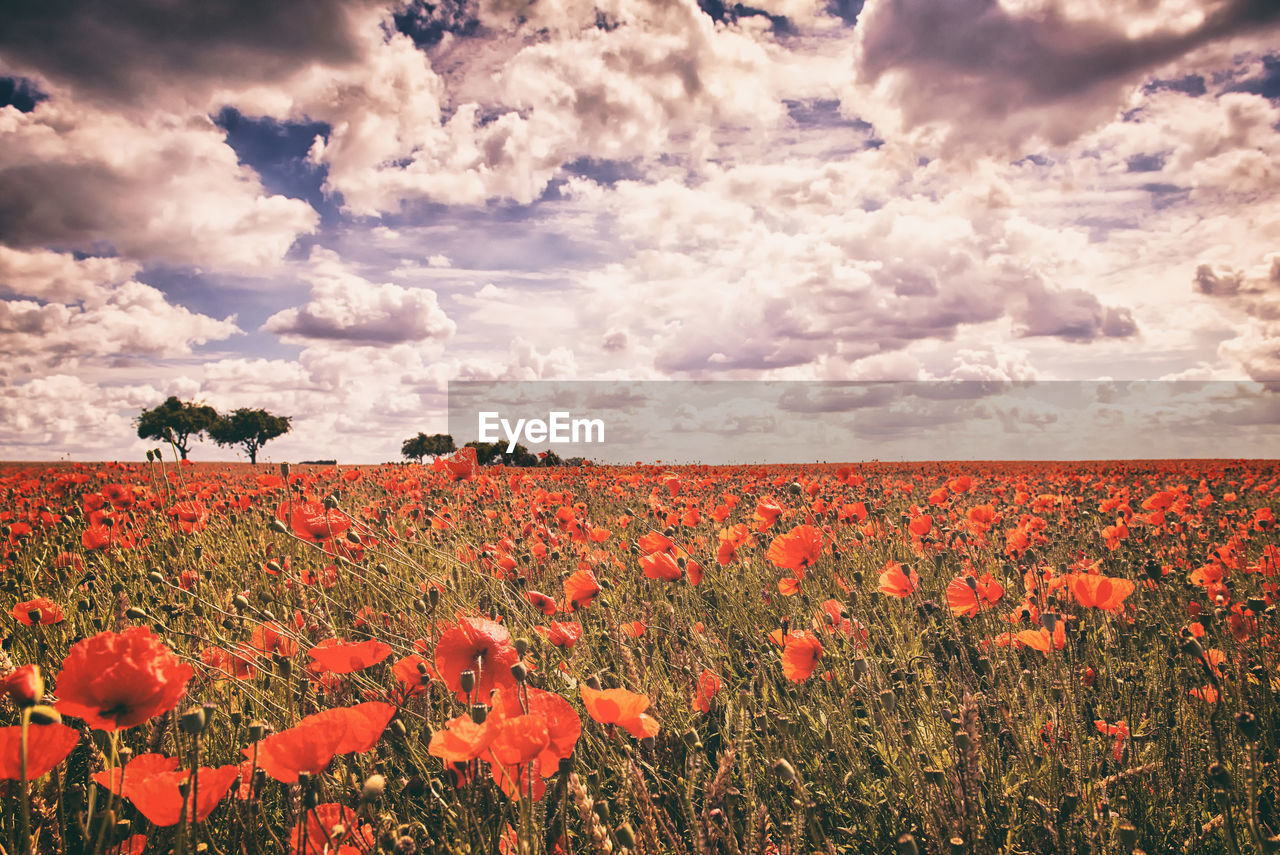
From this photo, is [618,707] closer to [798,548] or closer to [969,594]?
[798,548]

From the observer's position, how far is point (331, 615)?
324 centimetres

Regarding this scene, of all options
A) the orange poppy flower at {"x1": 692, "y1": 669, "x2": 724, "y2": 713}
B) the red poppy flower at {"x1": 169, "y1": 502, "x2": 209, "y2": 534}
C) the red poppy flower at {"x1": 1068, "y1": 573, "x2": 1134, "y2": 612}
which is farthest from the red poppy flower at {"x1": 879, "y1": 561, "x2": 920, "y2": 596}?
the red poppy flower at {"x1": 169, "y1": 502, "x2": 209, "y2": 534}

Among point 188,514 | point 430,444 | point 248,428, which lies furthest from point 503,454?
point 248,428

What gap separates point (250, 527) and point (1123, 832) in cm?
639

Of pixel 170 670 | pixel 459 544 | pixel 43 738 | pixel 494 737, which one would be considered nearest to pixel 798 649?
pixel 494 737

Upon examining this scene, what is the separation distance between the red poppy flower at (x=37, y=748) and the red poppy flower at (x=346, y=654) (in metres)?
0.45

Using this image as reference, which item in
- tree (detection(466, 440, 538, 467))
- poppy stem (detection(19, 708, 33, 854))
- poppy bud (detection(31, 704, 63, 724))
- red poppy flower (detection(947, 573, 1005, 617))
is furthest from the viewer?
tree (detection(466, 440, 538, 467))

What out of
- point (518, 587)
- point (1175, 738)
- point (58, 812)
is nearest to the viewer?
point (58, 812)

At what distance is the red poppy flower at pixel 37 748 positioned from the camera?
4.05 feet

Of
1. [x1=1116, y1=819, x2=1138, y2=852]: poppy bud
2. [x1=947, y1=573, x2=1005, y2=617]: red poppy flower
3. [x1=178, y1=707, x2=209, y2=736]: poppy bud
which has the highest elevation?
[x1=178, y1=707, x2=209, y2=736]: poppy bud

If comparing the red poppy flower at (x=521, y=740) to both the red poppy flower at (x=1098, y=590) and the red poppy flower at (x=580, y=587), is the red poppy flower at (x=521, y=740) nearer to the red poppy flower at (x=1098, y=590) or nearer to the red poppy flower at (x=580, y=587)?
the red poppy flower at (x=580, y=587)

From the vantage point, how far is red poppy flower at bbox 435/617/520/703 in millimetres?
1475

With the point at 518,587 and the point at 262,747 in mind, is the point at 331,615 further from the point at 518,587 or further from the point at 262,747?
the point at 262,747

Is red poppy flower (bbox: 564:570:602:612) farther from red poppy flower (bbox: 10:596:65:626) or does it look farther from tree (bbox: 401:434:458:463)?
tree (bbox: 401:434:458:463)
